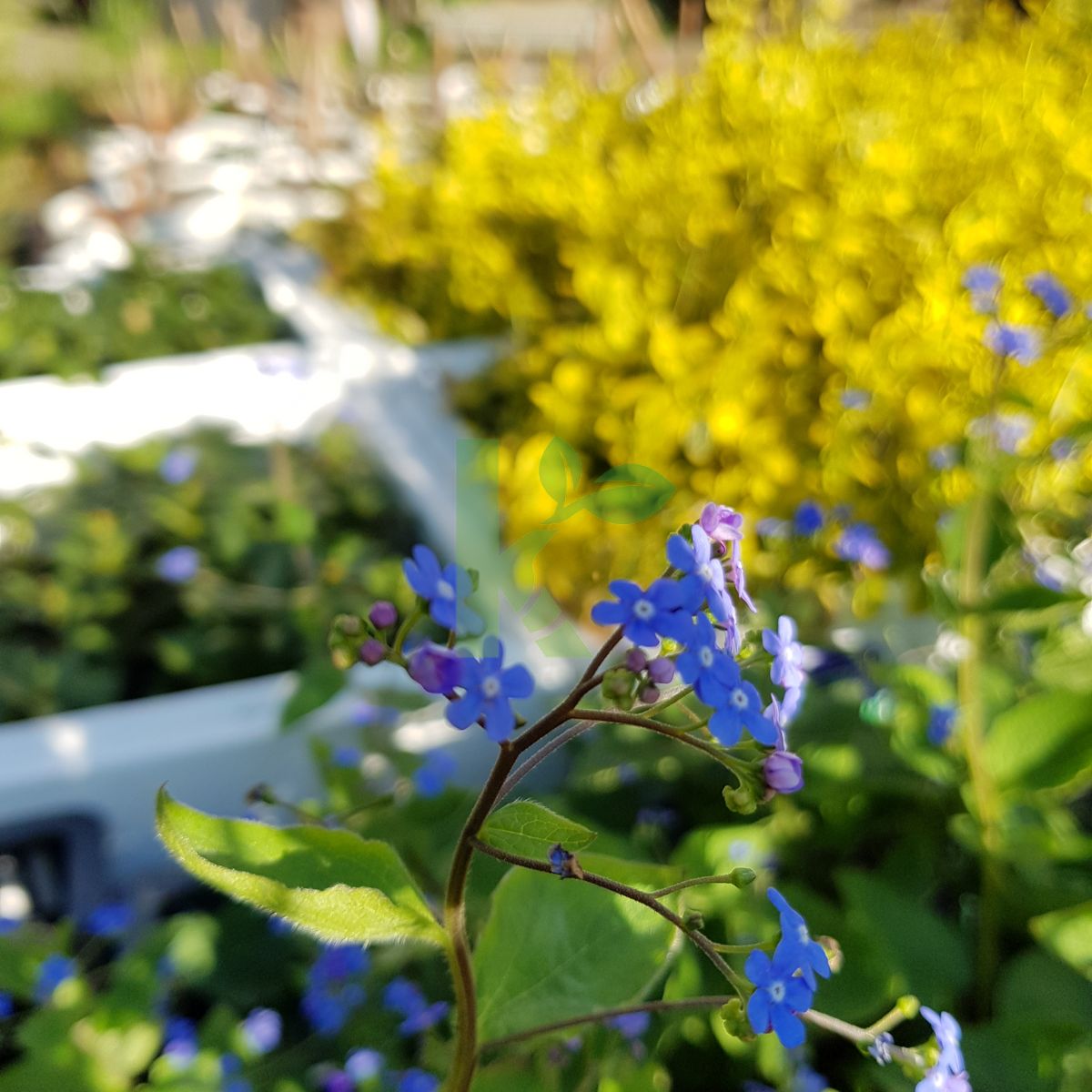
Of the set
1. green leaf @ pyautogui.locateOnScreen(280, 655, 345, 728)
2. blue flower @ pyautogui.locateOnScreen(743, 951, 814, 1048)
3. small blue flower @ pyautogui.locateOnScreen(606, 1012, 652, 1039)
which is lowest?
small blue flower @ pyautogui.locateOnScreen(606, 1012, 652, 1039)

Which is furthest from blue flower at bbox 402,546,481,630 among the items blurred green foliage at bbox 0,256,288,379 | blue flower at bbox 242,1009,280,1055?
blurred green foliage at bbox 0,256,288,379

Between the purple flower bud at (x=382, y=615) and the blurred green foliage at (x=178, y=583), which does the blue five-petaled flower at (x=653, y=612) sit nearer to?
the purple flower bud at (x=382, y=615)

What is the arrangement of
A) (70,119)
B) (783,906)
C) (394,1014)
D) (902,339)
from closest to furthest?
(783,906)
(394,1014)
(902,339)
(70,119)

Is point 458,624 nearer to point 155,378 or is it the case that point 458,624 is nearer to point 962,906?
point 962,906

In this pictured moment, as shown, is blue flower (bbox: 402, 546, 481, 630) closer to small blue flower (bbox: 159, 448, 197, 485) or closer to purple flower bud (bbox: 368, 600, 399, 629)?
purple flower bud (bbox: 368, 600, 399, 629)

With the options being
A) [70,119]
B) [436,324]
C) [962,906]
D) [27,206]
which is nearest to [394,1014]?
[962,906]

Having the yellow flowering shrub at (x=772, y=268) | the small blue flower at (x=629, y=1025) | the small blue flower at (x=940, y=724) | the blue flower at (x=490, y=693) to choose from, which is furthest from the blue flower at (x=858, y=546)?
the blue flower at (x=490, y=693)
